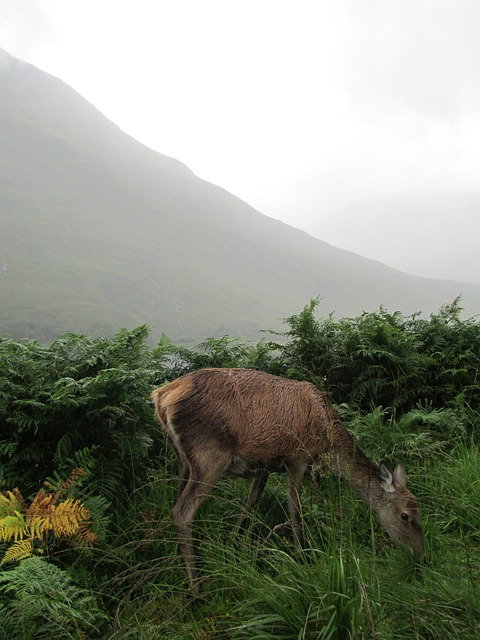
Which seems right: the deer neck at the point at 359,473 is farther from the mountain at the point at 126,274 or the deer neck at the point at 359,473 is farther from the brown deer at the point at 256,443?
the mountain at the point at 126,274

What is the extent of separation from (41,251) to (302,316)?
137 m

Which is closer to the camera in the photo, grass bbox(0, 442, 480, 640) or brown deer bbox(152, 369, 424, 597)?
grass bbox(0, 442, 480, 640)

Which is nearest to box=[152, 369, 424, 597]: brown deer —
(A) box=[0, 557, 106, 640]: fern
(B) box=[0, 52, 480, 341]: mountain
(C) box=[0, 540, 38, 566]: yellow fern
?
(A) box=[0, 557, 106, 640]: fern

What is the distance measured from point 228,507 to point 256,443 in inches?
33.0

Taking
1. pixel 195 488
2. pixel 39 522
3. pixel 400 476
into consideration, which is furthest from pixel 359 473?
pixel 39 522

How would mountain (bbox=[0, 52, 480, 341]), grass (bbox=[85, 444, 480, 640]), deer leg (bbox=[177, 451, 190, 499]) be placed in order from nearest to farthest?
grass (bbox=[85, 444, 480, 640])
deer leg (bbox=[177, 451, 190, 499])
mountain (bbox=[0, 52, 480, 341])

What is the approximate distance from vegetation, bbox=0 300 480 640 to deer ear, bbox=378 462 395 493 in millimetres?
286

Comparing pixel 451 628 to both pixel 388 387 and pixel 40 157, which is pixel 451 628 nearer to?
pixel 388 387

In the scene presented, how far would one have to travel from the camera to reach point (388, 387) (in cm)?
654

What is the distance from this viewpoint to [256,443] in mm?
3824

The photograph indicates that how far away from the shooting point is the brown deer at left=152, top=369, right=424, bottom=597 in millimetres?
3648

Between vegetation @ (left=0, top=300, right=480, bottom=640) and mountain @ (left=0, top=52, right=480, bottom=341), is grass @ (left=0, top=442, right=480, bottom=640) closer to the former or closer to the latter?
vegetation @ (left=0, top=300, right=480, bottom=640)

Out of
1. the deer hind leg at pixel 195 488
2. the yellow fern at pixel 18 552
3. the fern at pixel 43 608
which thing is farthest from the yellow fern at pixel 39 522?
the deer hind leg at pixel 195 488

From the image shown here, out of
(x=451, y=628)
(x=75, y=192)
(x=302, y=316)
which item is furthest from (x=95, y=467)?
(x=75, y=192)
